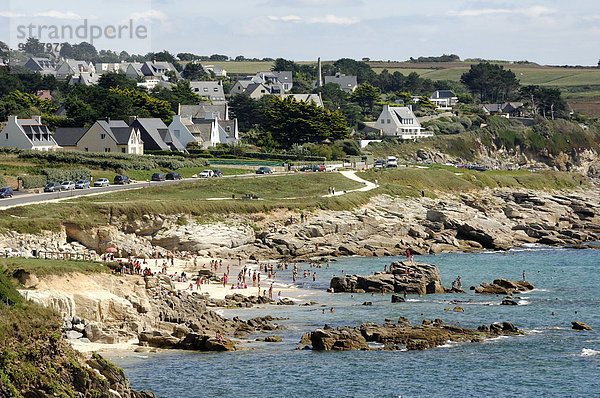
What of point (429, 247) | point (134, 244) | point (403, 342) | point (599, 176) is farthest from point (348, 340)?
point (599, 176)

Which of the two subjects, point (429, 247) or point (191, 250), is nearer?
point (191, 250)

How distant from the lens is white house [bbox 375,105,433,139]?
164625 mm

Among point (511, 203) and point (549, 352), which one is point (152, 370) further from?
point (511, 203)

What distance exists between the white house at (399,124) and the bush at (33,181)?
90.7 m

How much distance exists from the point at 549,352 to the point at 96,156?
6986 centimetres

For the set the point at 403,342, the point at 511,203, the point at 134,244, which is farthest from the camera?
the point at 511,203

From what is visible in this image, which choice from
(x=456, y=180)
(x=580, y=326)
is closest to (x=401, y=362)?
(x=580, y=326)

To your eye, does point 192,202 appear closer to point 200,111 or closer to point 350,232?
point 350,232

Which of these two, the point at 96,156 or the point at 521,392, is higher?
the point at 96,156

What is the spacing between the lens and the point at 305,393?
37.8m

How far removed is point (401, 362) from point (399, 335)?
3.99m

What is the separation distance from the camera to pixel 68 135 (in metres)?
115

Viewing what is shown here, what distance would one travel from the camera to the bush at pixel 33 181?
83875mm

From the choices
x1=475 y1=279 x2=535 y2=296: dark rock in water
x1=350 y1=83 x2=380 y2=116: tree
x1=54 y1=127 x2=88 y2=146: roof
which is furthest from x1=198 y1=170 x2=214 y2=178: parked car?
x1=350 y1=83 x2=380 y2=116: tree
